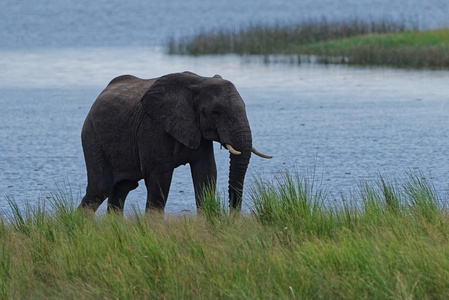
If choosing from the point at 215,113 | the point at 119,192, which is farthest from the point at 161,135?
the point at 119,192

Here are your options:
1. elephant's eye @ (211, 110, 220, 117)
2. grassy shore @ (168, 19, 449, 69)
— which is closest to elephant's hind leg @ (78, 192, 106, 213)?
elephant's eye @ (211, 110, 220, 117)

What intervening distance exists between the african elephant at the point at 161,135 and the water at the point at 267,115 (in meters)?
Result: 0.30

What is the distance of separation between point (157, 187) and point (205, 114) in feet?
2.82

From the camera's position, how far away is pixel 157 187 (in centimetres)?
1003

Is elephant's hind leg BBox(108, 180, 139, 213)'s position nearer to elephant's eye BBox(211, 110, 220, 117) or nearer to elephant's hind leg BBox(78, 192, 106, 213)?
elephant's hind leg BBox(78, 192, 106, 213)

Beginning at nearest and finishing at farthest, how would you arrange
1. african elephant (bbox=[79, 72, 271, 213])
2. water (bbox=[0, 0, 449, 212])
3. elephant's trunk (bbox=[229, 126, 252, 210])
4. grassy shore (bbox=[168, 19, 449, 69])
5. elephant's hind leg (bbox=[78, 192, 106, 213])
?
elephant's trunk (bbox=[229, 126, 252, 210]) < african elephant (bbox=[79, 72, 271, 213]) < elephant's hind leg (bbox=[78, 192, 106, 213]) < water (bbox=[0, 0, 449, 212]) < grassy shore (bbox=[168, 19, 449, 69])

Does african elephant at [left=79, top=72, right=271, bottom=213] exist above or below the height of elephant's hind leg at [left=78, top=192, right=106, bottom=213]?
above

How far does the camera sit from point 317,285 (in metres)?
6.73

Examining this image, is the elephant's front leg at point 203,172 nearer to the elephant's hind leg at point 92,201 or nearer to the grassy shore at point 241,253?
the grassy shore at point 241,253

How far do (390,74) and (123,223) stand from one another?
24.2m

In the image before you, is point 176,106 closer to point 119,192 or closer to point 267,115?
point 119,192

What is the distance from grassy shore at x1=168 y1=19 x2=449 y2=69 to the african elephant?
23.5 m

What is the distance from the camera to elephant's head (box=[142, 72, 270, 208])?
9.45 m

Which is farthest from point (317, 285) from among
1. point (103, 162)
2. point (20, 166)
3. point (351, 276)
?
point (20, 166)
